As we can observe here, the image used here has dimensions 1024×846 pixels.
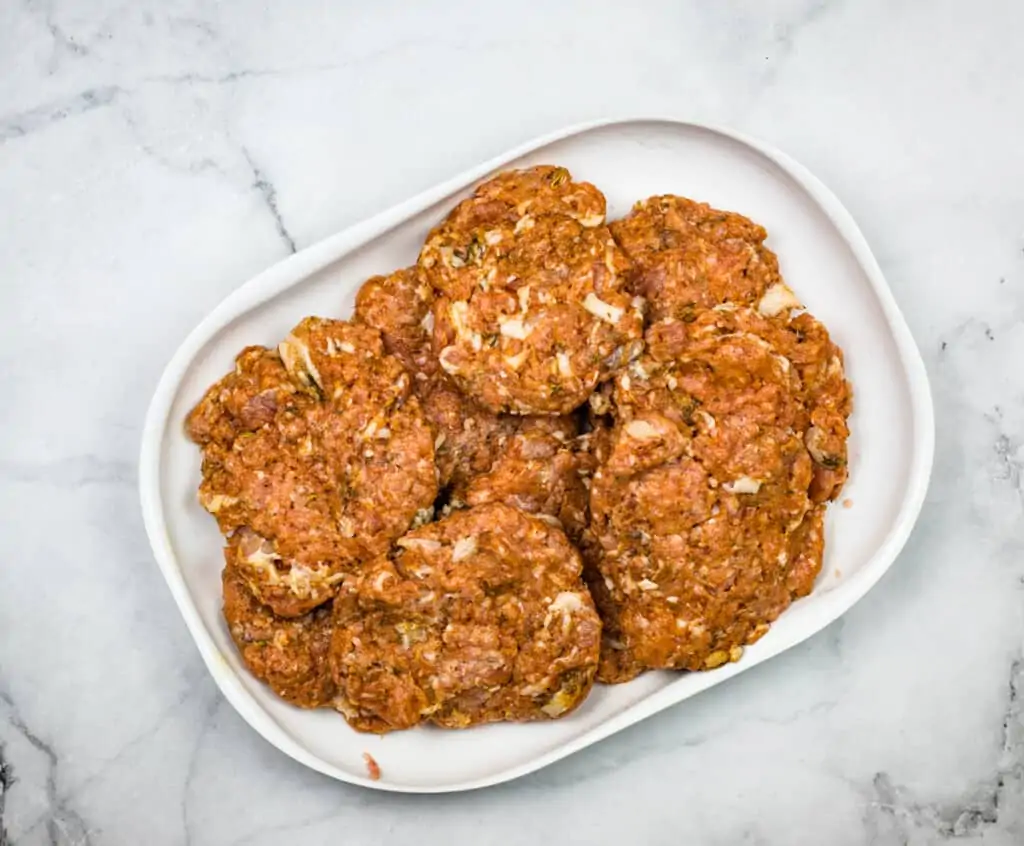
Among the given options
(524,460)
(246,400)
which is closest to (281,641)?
(246,400)

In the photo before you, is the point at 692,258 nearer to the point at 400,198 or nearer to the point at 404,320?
the point at 404,320

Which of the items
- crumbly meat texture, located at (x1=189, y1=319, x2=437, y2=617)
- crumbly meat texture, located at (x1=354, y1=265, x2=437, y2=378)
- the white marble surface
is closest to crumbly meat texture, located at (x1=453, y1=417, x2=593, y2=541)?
crumbly meat texture, located at (x1=189, y1=319, x2=437, y2=617)

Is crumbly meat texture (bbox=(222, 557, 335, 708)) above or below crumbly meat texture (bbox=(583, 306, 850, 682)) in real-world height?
below

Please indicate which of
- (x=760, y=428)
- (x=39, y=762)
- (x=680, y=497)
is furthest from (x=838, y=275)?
(x=39, y=762)

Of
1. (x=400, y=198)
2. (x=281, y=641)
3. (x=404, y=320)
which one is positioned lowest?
(x=281, y=641)

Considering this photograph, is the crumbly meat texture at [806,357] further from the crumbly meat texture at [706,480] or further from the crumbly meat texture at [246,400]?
the crumbly meat texture at [246,400]

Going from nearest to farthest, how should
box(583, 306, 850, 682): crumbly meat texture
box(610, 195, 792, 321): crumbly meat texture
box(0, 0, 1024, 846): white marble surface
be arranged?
box(583, 306, 850, 682): crumbly meat texture → box(610, 195, 792, 321): crumbly meat texture → box(0, 0, 1024, 846): white marble surface

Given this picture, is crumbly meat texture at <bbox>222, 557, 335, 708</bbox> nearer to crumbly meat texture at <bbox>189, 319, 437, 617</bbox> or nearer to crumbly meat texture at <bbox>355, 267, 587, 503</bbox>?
crumbly meat texture at <bbox>189, 319, 437, 617</bbox>
